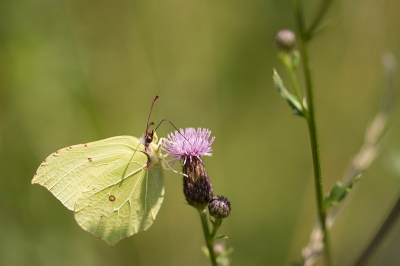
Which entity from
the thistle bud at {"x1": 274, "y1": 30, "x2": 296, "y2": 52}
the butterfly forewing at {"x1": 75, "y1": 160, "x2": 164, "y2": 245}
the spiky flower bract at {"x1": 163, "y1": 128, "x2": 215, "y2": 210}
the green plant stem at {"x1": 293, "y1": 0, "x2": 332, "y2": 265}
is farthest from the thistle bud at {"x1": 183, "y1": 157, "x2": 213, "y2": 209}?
the thistle bud at {"x1": 274, "y1": 30, "x2": 296, "y2": 52}

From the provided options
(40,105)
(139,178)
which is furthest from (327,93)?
(40,105)

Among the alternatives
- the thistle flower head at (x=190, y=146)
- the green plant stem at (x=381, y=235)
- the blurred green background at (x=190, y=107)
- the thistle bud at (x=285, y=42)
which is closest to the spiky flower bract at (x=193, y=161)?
the thistle flower head at (x=190, y=146)

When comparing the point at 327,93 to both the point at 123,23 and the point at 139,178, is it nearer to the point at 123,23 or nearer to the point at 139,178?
the point at 123,23

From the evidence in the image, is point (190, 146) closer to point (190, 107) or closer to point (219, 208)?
point (219, 208)

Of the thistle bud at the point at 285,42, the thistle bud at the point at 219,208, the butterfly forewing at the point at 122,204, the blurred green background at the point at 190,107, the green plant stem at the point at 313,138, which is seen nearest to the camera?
the green plant stem at the point at 313,138

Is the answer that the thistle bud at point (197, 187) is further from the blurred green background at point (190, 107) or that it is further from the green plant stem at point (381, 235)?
the blurred green background at point (190, 107)

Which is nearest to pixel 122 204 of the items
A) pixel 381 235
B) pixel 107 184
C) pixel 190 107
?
pixel 107 184

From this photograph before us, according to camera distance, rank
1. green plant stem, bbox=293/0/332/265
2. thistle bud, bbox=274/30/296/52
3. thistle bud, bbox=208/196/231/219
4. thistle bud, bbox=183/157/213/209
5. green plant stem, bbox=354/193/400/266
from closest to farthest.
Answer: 1. green plant stem, bbox=354/193/400/266
2. green plant stem, bbox=293/0/332/265
3. thistle bud, bbox=208/196/231/219
4. thistle bud, bbox=183/157/213/209
5. thistle bud, bbox=274/30/296/52

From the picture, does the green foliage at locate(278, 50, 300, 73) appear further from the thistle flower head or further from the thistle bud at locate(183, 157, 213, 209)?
the thistle bud at locate(183, 157, 213, 209)

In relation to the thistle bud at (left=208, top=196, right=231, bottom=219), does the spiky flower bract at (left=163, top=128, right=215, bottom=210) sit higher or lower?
higher
